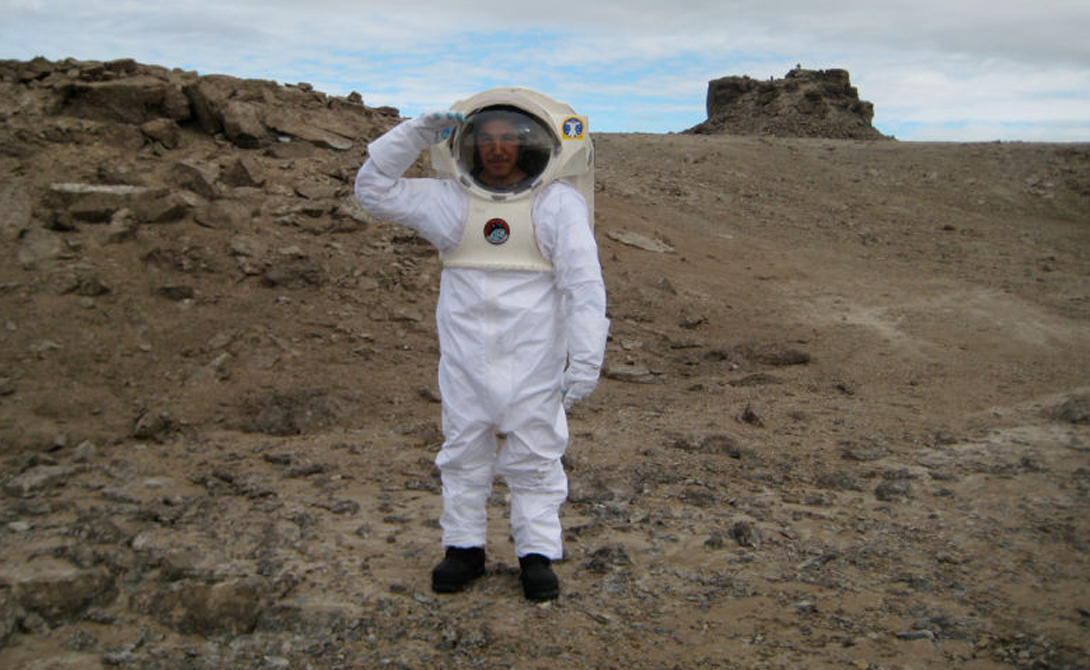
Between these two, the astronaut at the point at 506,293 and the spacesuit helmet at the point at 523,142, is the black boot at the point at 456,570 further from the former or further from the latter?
the spacesuit helmet at the point at 523,142

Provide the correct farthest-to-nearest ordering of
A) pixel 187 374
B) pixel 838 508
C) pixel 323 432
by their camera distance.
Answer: pixel 187 374 < pixel 323 432 < pixel 838 508

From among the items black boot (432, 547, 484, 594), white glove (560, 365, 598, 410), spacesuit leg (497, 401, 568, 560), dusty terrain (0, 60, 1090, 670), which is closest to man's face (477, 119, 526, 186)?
white glove (560, 365, 598, 410)

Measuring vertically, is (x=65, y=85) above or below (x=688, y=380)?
above

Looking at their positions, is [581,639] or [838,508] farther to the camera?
[838,508]

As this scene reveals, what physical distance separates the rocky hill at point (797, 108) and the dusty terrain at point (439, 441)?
1303cm

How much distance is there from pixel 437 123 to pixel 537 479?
146 centimetres

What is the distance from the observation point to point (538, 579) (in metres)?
3.79

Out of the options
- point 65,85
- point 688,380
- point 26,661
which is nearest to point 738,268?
point 688,380

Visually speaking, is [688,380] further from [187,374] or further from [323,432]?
[187,374]

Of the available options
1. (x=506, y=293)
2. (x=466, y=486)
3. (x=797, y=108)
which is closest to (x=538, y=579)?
(x=466, y=486)

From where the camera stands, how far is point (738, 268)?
1091 centimetres

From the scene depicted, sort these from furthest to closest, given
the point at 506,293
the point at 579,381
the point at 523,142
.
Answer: the point at 523,142 → the point at 506,293 → the point at 579,381

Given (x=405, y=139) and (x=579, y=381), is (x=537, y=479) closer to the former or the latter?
(x=579, y=381)

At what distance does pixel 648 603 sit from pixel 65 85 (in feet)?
24.7
